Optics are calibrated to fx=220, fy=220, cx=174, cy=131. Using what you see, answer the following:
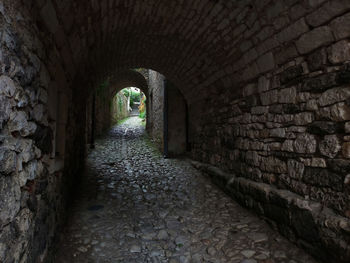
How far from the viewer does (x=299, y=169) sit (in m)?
2.47

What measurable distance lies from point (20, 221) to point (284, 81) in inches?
114

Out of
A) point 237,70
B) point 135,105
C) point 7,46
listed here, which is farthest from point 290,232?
point 135,105

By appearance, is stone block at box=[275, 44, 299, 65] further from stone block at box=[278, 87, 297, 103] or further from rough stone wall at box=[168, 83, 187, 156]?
rough stone wall at box=[168, 83, 187, 156]

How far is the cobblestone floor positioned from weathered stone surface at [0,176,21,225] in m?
1.30

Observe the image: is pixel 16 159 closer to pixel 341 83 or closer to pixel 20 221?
pixel 20 221

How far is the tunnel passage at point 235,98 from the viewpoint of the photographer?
1351mm

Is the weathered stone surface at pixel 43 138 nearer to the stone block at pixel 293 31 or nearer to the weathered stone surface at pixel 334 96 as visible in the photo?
the weathered stone surface at pixel 334 96

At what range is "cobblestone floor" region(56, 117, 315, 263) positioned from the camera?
2361 mm

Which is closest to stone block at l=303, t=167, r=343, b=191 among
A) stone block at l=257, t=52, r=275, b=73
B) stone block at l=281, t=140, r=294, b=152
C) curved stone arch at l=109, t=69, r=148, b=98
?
stone block at l=281, t=140, r=294, b=152

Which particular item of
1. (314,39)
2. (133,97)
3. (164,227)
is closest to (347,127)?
(314,39)

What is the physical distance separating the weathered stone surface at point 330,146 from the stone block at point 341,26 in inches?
35.8

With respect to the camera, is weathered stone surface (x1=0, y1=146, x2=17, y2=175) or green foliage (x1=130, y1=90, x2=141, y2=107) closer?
weathered stone surface (x1=0, y1=146, x2=17, y2=175)

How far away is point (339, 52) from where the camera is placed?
6.58 ft

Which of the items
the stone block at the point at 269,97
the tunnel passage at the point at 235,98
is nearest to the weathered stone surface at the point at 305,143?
the tunnel passage at the point at 235,98
